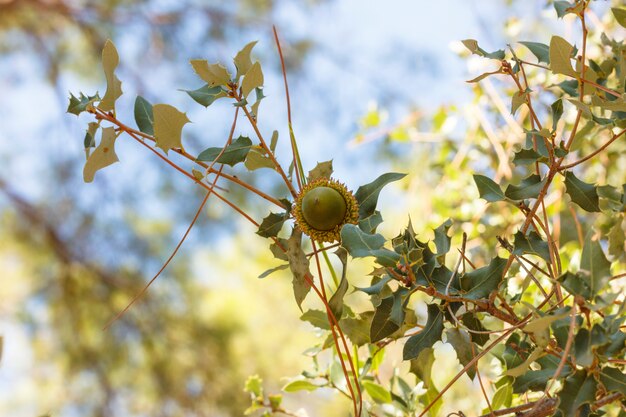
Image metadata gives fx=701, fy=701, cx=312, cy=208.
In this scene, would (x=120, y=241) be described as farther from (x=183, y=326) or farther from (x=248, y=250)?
(x=248, y=250)

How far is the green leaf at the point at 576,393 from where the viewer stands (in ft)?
1.19

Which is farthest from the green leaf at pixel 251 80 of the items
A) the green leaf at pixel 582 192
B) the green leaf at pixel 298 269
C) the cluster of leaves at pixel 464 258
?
the green leaf at pixel 582 192

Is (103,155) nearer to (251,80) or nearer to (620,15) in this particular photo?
(251,80)

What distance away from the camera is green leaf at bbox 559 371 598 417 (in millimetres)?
363

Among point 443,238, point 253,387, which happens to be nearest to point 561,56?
point 443,238

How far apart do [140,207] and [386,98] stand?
1140 millimetres

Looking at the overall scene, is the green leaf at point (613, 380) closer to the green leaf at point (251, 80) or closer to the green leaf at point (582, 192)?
the green leaf at point (582, 192)

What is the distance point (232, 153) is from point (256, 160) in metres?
0.02

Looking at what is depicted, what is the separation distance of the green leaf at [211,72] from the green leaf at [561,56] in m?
0.21

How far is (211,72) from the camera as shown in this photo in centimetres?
46

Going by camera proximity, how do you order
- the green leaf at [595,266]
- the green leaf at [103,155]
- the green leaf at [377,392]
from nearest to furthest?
1. the green leaf at [595,266]
2. the green leaf at [103,155]
3. the green leaf at [377,392]

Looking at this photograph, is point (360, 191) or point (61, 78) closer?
point (360, 191)

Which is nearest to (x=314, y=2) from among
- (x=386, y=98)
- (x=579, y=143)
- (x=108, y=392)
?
(x=386, y=98)

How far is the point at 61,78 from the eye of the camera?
313 centimetres
